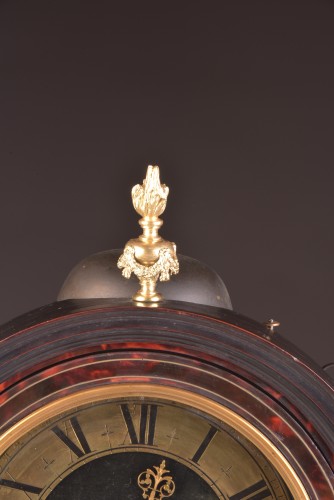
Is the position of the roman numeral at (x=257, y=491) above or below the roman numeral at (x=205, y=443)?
below

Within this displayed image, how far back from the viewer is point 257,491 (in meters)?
2.74

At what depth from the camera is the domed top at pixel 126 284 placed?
3213mm

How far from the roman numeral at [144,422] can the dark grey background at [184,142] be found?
5.71 feet

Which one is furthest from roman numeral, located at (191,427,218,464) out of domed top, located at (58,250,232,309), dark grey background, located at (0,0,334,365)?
dark grey background, located at (0,0,334,365)

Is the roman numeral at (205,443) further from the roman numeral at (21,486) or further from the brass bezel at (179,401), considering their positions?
the roman numeral at (21,486)

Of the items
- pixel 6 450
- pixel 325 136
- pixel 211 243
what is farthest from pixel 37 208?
pixel 6 450

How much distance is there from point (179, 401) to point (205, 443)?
109 millimetres

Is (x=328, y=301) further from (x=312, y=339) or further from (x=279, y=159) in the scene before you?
(x=279, y=159)

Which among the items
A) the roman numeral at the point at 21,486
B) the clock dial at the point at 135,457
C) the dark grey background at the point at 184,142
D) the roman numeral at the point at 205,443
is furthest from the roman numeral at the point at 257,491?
the dark grey background at the point at 184,142

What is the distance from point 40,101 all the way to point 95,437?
190cm

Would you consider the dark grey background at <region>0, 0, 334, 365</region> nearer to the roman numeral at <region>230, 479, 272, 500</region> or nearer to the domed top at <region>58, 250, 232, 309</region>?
the domed top at <region>58, 250, 232, 309</region>

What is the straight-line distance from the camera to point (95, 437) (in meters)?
2.74

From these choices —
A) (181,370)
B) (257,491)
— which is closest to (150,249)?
(181,370)

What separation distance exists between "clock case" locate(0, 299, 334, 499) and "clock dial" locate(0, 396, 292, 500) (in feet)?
0.23
